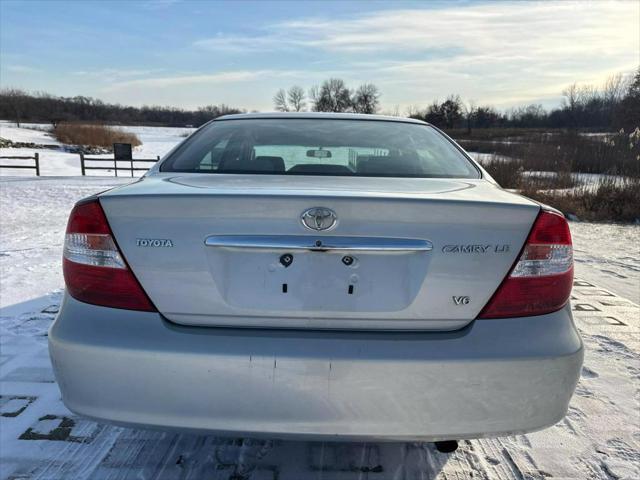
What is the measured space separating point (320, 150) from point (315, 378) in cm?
142

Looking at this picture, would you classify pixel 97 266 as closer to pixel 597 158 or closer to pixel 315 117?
pixel 315 117

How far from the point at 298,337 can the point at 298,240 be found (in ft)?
1.05

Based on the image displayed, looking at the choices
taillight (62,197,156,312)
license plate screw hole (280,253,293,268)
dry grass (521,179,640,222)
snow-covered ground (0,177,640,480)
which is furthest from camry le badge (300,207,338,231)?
dry grass (521,179,640,222)

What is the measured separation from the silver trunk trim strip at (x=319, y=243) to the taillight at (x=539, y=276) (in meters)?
0.32

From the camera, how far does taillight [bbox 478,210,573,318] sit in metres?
1.64

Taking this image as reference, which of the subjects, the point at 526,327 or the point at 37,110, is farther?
the point at 37,110

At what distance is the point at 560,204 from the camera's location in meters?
10.6

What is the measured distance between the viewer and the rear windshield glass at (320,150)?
90.7 inches

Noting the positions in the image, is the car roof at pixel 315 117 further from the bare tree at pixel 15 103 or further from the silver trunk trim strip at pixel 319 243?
the bare tree at pixel 15 103

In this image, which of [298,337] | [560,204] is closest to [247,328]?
[298,337]

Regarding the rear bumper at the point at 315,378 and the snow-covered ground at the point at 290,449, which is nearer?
the rear bumper at the point at 315,378

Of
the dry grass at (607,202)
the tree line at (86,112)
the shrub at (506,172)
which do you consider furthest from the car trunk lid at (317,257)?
the tree line at (86,112)

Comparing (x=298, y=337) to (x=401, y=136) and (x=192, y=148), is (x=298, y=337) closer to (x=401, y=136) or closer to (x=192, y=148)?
(x=192, y=148)

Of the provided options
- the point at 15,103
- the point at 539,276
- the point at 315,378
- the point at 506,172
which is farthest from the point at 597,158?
the point at 15,103
